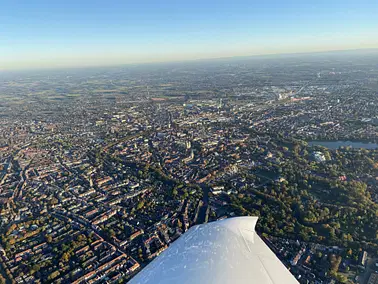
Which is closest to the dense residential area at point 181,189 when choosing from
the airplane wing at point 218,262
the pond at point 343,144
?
the pond at point 343,144

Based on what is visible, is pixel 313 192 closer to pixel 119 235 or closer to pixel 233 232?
pixel 119 235

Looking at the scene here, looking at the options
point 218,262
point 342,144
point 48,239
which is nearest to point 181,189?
point 48,239

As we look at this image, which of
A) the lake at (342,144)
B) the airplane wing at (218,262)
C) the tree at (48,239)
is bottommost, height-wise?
the tree at (48,239)

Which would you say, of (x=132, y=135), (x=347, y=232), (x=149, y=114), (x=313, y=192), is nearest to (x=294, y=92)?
(x=149, y=114)

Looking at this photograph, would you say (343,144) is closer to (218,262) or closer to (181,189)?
(181,189)

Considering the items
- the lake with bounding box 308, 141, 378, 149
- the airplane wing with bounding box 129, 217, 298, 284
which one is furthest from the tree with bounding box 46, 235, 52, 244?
the lake with bounding box 308, 141, 378, 149

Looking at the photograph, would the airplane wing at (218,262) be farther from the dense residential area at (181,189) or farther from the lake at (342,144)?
the lake at (342,144)
